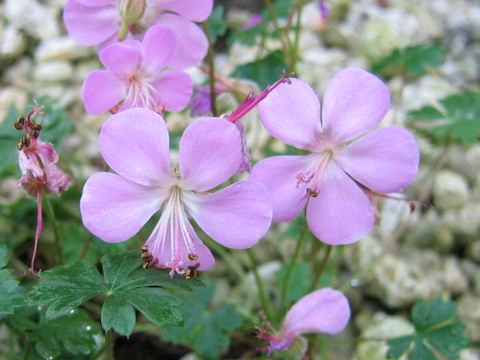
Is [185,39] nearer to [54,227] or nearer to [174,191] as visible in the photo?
[174,191]

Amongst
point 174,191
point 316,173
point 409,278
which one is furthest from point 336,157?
point 409,278

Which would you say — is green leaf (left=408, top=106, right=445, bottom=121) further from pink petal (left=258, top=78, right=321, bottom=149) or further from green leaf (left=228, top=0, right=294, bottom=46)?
pink petal (left=258, top=78, right=321, bottom=149)

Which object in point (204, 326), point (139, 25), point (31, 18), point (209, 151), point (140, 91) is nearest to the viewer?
point (209, 151)

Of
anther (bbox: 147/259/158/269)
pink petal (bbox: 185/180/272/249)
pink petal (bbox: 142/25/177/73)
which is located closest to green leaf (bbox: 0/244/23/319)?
anther (bbox: 147/259/158/269)

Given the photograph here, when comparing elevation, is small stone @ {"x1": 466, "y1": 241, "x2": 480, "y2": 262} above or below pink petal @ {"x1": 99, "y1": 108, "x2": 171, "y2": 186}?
below

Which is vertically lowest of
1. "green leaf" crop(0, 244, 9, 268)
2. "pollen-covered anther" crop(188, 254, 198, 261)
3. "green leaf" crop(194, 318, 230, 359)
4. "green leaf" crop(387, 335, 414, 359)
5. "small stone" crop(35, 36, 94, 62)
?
"green leaf" crop(194, 318, 230, 359)

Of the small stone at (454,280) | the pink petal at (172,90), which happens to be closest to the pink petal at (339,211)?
the pink petal at (172,90)

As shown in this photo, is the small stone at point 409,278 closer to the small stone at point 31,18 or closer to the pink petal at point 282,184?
the pink petal at point 282,184
